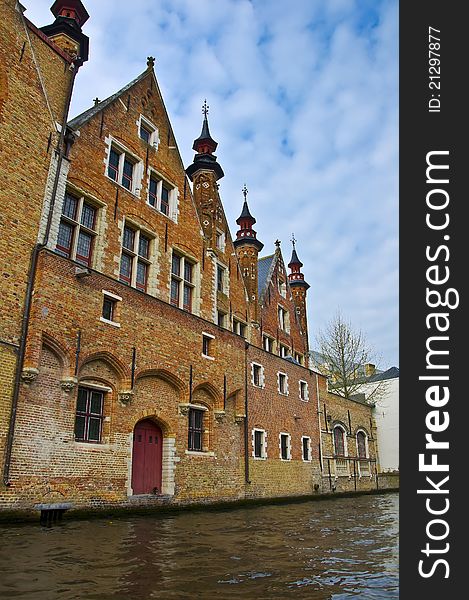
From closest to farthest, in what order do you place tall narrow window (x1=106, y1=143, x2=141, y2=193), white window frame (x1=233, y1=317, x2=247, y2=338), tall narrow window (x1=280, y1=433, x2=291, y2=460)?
tall narrow window (x1=106, y1=143, x2=141, y2=193) → tall narrow window (x1=280, y1=433, x2=291, y2=460) → white window frame (x1=233, y1=317, x2=247, y2=338)

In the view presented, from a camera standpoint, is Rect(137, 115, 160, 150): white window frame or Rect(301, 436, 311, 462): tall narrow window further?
Rect(301, 436, 311, 462): tall narrow window

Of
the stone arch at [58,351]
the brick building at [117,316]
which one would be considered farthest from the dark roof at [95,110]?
the stone arch at [58,351]

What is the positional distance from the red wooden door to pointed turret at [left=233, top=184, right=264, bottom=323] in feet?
33.4

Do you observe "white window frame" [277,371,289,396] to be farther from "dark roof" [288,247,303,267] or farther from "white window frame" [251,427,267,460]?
"dark roof" [288,247,303,267]

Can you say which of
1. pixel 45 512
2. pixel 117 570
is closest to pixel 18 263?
pixel 45 512

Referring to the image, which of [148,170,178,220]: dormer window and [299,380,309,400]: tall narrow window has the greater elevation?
[148,170,178,220]: dormer window

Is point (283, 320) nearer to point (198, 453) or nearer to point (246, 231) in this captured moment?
point (246, 231)

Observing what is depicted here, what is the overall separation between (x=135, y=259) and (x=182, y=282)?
263cm

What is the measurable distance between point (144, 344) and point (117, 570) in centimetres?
981

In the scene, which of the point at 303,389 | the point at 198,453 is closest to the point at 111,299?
the point at 198,453

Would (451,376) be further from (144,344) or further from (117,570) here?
(144,344)

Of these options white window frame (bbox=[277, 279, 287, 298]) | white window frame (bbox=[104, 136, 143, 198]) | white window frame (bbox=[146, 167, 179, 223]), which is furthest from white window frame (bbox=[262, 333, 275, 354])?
white window frame (bbox=[104, 136, 143, 198])

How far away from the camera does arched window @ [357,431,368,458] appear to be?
32.6 metres

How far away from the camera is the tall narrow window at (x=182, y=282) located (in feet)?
62.4
